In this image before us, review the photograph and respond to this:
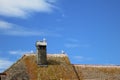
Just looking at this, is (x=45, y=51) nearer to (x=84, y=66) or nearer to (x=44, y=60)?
(x=44, y=60)

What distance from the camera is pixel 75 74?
74.1m

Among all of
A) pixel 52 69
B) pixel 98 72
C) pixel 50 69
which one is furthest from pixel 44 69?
pixel 98 72

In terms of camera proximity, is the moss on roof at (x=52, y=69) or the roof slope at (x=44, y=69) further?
the moss on roof at (x=52, y=69)

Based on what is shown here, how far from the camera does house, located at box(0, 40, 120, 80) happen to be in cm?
7250

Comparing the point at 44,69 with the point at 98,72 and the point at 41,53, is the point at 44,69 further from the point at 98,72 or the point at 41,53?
the point at 98,72

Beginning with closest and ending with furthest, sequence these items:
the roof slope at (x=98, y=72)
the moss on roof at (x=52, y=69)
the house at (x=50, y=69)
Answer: the house at (x=50, y=69)
the moss on roof at (x=52, y=69)
the roof slope at (x=98, y=72)

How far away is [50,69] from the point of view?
74.2 m

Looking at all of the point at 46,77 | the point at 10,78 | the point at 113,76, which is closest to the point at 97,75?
the point at 113,76

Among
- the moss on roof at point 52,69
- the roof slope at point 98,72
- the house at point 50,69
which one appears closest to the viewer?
the house at point 50,69

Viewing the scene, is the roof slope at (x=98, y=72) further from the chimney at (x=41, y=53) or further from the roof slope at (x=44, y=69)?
the chimney at (x=41, y=53)

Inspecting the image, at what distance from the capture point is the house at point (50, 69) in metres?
72.5

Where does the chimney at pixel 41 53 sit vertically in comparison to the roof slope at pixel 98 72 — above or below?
above

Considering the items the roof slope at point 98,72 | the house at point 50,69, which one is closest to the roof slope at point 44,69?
the house at point 50,69

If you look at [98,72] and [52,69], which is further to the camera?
[98,72]
